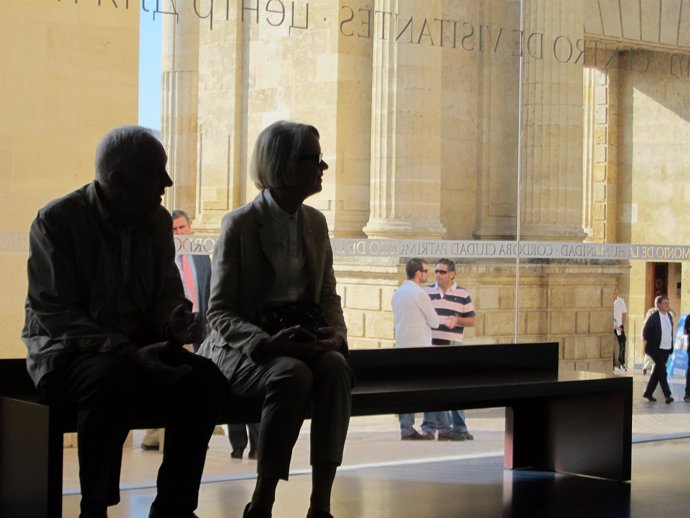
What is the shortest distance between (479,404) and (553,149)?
9.43 meters

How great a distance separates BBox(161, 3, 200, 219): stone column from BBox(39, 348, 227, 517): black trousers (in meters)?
4.50

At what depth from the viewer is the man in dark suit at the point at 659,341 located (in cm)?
1236

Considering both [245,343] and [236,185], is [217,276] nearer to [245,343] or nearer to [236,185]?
[245,343]

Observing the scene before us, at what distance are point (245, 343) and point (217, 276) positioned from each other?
0.35 metres

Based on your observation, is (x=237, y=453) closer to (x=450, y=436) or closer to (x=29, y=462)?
(x=450, y=436)

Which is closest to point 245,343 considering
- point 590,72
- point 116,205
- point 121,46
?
point 116,205

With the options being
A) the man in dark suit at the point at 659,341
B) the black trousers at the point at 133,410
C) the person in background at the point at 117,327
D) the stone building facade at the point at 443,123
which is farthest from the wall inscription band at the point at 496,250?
the black trousers at the point at 133,410

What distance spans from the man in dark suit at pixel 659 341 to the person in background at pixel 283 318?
767 cm

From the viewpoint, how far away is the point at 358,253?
1142cm

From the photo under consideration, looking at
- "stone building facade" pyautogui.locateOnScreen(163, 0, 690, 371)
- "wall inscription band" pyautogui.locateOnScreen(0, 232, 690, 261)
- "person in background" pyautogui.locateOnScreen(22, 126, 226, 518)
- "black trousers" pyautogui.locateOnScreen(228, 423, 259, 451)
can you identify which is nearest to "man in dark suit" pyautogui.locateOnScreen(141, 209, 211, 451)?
"wall inscription band" pyautogui.locateOnScreen(0, 232, 690, 261)

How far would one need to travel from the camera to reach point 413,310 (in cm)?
1037

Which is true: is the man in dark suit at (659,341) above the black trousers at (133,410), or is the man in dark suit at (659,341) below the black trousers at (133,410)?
below

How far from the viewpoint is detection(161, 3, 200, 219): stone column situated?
9.14 metres

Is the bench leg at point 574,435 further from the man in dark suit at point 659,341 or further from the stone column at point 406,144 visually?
the stone column at point 406,144
